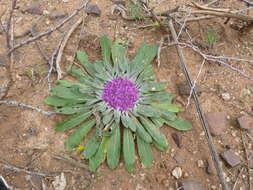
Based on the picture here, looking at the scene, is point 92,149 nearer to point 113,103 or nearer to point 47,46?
point 113,103

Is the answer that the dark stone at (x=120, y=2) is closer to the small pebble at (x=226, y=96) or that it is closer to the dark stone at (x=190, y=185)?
the small pebble at (x=226, y=96)

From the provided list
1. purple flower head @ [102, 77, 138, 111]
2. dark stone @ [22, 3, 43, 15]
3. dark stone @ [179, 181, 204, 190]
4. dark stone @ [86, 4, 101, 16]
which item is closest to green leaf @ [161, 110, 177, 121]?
purple flower head @ [102, 77, 138, 111]

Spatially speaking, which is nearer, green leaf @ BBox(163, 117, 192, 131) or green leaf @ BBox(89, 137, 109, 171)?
green leaf @ BBox(89, 137, 109, 171)

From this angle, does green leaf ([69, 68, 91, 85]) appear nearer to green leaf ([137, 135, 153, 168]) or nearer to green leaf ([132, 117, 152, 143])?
green leaf ([132, 117, 152, 143])

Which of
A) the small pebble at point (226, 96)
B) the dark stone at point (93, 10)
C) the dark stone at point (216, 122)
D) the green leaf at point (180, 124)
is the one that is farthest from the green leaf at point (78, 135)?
the dark stone at point (93, 10)

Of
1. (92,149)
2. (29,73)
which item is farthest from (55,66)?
(92,149)

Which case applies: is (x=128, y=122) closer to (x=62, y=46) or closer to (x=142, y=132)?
(x=142, y=132)

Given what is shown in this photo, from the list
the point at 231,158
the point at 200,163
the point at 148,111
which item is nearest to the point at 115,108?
the point at 148,111

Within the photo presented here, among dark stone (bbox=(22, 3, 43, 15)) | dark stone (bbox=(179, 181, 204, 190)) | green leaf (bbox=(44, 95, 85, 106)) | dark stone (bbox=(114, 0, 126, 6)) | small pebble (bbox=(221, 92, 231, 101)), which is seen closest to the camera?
dark stone (bbox=(179, 181, 204, 190))
